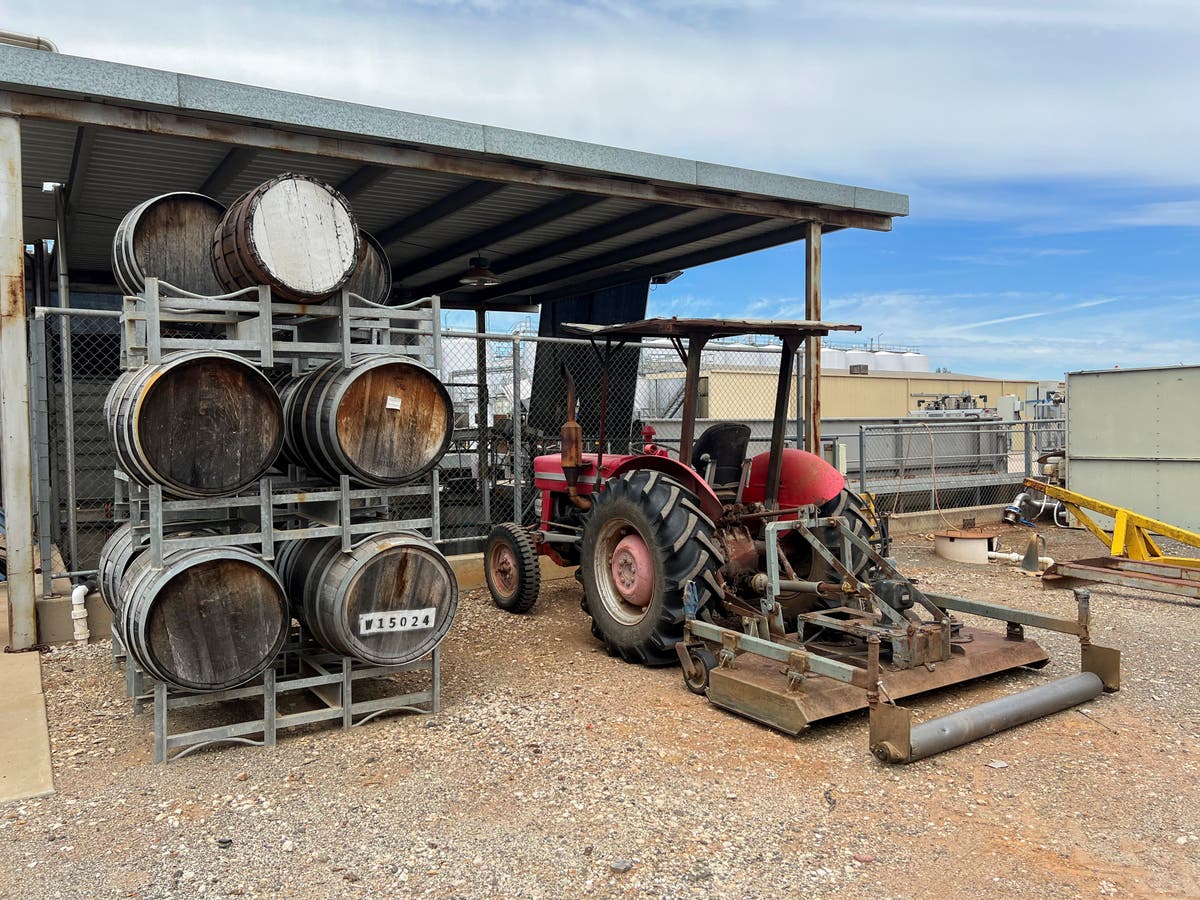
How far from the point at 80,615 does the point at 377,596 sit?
3.24m

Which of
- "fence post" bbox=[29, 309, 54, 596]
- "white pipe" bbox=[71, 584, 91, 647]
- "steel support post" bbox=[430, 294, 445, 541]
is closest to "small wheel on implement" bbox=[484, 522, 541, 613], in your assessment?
"steel support post" bbox=[430, 294, 445, 541]

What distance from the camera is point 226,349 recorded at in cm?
436

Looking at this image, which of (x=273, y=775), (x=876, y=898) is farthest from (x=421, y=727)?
(x=876, y=898)

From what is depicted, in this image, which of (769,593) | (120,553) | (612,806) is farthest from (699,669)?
(120,553)

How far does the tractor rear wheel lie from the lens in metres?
5.17

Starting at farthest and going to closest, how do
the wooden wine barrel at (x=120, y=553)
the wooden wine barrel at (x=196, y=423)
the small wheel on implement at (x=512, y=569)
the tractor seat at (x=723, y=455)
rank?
1. the small wheel on implement at (x=512, y=569)
2. the tractor seat at (x=723, y=455)
3. the wooden wine barrel at (x=120, y=553)
4. the wooden wine barrel at (x=196, y=423)

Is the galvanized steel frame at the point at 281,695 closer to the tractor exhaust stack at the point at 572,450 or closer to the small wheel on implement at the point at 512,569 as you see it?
the small wheel on implement at the point at 512,569

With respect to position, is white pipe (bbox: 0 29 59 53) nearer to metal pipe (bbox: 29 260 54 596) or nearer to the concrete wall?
metal pipe (bbox: 29 260 54 596)

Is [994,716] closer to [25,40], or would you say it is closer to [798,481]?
[798,481]

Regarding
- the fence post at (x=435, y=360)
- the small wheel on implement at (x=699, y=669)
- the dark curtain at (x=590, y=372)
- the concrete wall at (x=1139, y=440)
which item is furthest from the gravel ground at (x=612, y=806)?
the concrete wall at (x=1139, y=440)

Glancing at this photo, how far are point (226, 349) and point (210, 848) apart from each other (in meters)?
2.31

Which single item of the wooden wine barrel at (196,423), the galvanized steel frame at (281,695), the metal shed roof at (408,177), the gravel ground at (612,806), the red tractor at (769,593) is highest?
the metal shed roof at (408,177)

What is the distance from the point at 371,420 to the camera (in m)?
4.39

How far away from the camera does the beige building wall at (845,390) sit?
1958 cm
